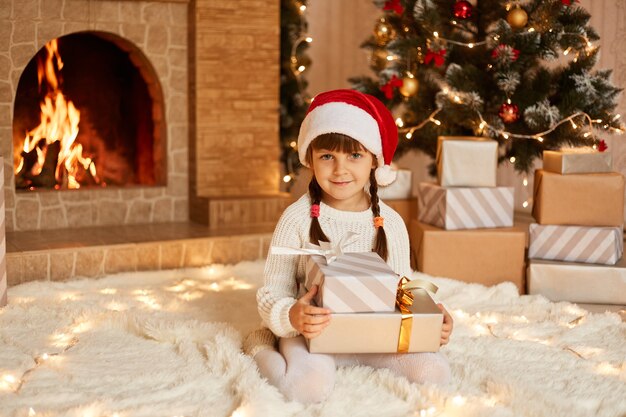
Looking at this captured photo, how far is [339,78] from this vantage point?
488 cm

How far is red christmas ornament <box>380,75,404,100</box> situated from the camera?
3.04 m

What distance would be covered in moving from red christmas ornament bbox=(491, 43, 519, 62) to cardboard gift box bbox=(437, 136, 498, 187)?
1.15ft

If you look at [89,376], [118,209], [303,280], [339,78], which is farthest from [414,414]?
[339,78]

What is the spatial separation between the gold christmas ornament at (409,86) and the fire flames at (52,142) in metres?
1.44

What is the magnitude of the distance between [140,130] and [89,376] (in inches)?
77.9

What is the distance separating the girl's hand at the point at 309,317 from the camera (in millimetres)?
1570

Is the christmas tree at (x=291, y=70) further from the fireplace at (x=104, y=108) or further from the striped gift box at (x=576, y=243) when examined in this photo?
the striped gift box at (x=576, y=243)

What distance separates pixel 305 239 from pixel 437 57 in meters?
1.38

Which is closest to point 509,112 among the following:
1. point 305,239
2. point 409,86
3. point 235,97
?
point 409,86

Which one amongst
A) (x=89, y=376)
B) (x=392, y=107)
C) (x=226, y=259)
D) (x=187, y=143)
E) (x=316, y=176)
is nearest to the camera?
(x=89, y=376)

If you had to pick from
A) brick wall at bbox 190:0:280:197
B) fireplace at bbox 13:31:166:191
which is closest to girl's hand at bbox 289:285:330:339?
brick wall at bbox 190:0:280:197

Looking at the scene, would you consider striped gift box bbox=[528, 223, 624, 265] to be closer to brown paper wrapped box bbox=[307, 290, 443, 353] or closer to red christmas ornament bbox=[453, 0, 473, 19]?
red christmas ornament bbox=[453, 0, 473, 19]

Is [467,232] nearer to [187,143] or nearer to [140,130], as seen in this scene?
[187,143]

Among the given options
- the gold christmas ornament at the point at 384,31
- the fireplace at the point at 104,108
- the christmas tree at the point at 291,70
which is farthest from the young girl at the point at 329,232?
the christmas tree at the point at 291,70
